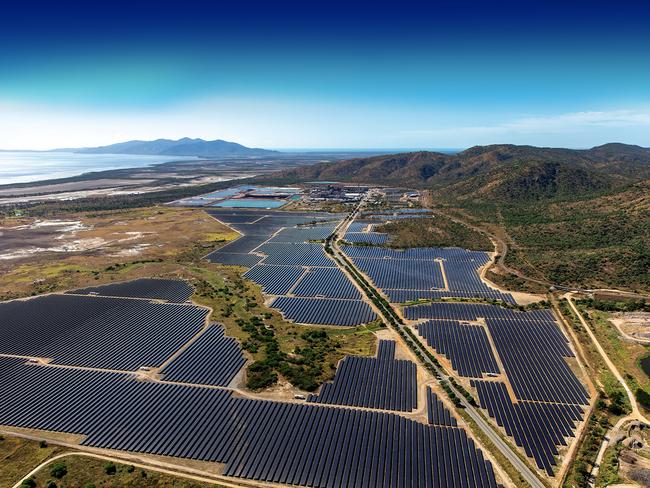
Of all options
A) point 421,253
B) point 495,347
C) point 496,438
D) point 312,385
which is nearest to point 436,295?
point 495,347

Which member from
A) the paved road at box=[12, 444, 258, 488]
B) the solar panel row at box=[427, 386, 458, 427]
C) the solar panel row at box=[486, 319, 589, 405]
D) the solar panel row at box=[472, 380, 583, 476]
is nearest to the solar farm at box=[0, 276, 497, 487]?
the solar panel row at box=[427, 386, 458, 427]

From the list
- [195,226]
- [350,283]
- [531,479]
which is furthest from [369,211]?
[531,479]

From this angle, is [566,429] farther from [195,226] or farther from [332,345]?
[195,226]

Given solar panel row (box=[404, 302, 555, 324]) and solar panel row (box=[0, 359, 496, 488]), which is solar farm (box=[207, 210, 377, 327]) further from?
solar panel row (box=[0, 359, 496, 488])

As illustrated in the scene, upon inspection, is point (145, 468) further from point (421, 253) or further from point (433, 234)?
point (433, 234)

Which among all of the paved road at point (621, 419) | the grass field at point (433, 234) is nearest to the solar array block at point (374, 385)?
the paved road at point (621, 419)

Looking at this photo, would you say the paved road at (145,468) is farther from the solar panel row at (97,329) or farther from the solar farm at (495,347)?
the solar farm at (495,347)
